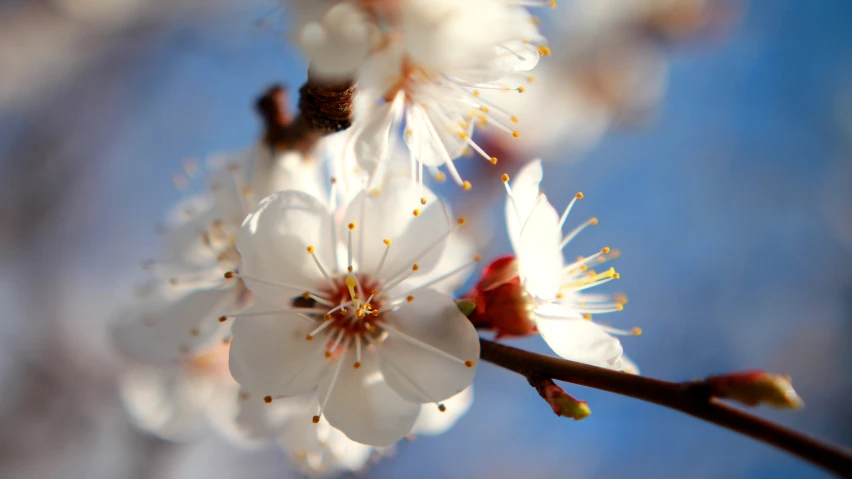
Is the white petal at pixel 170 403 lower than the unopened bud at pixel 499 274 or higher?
lower

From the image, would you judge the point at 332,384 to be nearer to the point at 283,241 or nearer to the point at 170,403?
the point at 283,241

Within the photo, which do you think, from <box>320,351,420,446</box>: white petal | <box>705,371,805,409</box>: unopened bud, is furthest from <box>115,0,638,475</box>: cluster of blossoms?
<box>705,371,805,409</box>: unopened bud

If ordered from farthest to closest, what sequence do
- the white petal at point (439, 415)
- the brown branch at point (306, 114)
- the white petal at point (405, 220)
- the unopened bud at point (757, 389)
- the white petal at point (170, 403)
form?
1. the white petal at point (170, 403)
2. the white petal at point (439, 415)
3. the white petal at point (405, 220)
4. the brown branch at point (306, 114)
5. the unopened bud at point (757, 389)

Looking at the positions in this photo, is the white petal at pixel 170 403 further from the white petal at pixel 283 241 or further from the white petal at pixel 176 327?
the white petal at pixel 283 241

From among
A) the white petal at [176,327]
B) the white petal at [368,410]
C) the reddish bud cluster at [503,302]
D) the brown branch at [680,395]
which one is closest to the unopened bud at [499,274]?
the reddish bud cluster at [503,302]

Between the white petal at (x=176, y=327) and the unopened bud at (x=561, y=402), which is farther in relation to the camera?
the white petal at (x=176, y=327)

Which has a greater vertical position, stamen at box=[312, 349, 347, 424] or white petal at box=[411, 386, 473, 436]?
stamen at box=[312, 349, 347, 424]

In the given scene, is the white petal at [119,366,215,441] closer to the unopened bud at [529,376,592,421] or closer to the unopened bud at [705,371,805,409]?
the unopened bud at [529,376,592,421]

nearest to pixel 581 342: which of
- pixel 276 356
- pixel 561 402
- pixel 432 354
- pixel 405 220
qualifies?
pixel 561 402
